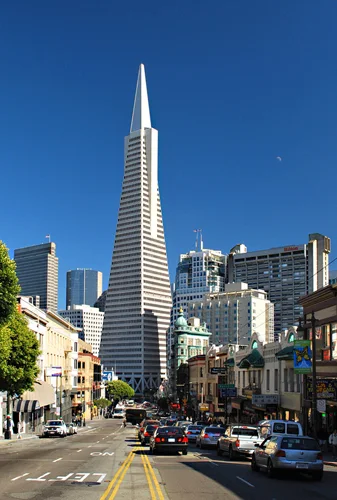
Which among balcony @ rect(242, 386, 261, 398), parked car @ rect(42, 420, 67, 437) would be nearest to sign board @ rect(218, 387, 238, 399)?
balcony @ rect(242, 386, 261, 398)

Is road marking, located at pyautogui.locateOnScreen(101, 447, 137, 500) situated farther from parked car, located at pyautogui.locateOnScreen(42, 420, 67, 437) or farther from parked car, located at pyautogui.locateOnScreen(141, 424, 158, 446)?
parked car, located at pyautogui.locateOnScreen(42, 420, 67, 437)

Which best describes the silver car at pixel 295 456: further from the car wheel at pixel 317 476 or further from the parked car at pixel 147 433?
the parked car at pixel 147 433

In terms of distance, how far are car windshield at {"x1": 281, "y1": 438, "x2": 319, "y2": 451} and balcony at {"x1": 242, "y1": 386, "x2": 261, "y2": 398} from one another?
Result: 4209 cm

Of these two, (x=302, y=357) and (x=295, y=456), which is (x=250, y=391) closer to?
(x=302, y=357)

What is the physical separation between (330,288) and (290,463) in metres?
23.6

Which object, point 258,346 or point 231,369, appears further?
point 231,369

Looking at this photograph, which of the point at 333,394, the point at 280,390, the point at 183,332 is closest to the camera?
the point at 333,394

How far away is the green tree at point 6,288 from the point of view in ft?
125

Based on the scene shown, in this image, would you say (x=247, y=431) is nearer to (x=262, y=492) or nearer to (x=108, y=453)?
(x=108, y=453)

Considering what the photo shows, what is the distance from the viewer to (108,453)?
1442 inches

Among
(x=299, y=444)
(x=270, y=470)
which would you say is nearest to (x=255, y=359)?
(x=270, y=470)

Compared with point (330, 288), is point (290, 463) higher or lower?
lower

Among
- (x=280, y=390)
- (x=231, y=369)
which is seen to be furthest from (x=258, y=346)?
(x=231, y=369)

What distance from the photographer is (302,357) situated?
137ft
